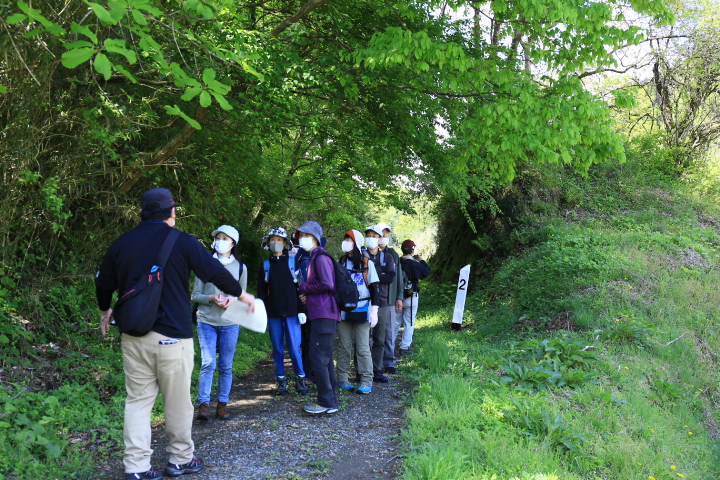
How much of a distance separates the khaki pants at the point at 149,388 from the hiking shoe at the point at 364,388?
3052 mm

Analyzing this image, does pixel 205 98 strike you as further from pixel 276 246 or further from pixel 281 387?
pixel 281 387

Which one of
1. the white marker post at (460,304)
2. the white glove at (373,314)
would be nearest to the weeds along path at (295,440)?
the white glove at (373,314)

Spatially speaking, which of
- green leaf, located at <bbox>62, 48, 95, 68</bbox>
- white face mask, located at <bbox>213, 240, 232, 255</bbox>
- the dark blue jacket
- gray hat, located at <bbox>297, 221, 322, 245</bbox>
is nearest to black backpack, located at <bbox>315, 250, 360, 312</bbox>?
gray hat, located at <bbox>297, 221, 322, 245</bbox>

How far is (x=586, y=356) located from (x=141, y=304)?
5621 mm

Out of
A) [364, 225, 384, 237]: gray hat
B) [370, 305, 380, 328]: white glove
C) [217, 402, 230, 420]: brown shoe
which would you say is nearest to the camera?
[217, 402, 230, 420]: brown shoe

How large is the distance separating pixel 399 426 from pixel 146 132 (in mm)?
5866

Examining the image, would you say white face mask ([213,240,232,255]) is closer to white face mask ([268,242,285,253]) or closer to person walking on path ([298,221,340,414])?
person walking on path ([298,221,340,414])

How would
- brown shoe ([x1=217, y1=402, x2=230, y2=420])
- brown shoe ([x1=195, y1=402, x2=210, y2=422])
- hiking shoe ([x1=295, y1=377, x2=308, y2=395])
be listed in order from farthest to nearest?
hiking shoe ([x1=295, y1=377, x2=308, y2=395])
brown shoe ([x1=217, y1=402, x2=230, y2=420])
brown shoe ([x1=195, y1=402, x2=210, y2=422])

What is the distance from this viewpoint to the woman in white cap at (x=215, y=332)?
5.64 metres

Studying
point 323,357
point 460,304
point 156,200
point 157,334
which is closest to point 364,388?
point 323,357

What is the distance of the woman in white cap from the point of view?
5645mm

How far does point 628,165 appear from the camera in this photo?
16.3 metres

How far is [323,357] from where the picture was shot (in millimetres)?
5785

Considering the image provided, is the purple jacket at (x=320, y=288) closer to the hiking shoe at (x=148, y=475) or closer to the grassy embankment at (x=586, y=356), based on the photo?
the grassy embankment at (x=586, y=356)
